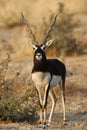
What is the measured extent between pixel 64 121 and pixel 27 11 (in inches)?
1085

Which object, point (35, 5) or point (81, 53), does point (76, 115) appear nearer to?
point (81, 53)

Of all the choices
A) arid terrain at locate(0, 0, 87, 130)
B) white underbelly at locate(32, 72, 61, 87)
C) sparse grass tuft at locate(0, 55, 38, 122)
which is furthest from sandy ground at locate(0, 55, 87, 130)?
white underbelly at locate(32, 72, 61, 87)

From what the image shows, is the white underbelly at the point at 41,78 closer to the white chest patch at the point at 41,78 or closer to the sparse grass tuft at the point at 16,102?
the white chest patch at the point at 41,78

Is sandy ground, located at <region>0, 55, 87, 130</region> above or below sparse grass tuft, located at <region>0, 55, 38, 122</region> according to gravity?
below

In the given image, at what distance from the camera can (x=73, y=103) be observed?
1289cm

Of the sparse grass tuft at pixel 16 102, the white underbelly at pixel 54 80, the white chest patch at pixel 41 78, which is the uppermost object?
the white chest patch at pixel 41 78

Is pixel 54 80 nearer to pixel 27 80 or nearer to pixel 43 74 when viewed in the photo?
pixel 43 74

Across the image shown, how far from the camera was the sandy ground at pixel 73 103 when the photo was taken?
406 inches

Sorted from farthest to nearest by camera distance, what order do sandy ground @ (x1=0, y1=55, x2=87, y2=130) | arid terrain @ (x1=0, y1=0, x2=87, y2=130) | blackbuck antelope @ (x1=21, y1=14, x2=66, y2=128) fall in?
1. arid terrain @ (x1=0, y1=0, x2=87, y2=130)
2. sandy ground @ (x1=0, y1=55, x2=87, y2=130)
3. blackbuck antelope @ (x1=21, y1=14, x2=66, y2=128)

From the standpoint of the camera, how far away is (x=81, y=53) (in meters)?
21.1

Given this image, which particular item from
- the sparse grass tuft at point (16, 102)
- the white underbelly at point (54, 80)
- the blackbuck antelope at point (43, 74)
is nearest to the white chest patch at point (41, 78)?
the blackbuck antelope at point (43, 74)

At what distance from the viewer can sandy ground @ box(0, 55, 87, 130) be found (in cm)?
1032

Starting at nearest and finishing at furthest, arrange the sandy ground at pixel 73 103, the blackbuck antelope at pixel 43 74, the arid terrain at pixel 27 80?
the blackbuck antelope at pixel 43 74, the sandy ground at pixel 73 103, the arid terrain at pixel 27 80

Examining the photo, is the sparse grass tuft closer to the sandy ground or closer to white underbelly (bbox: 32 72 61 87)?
the sandy ground
